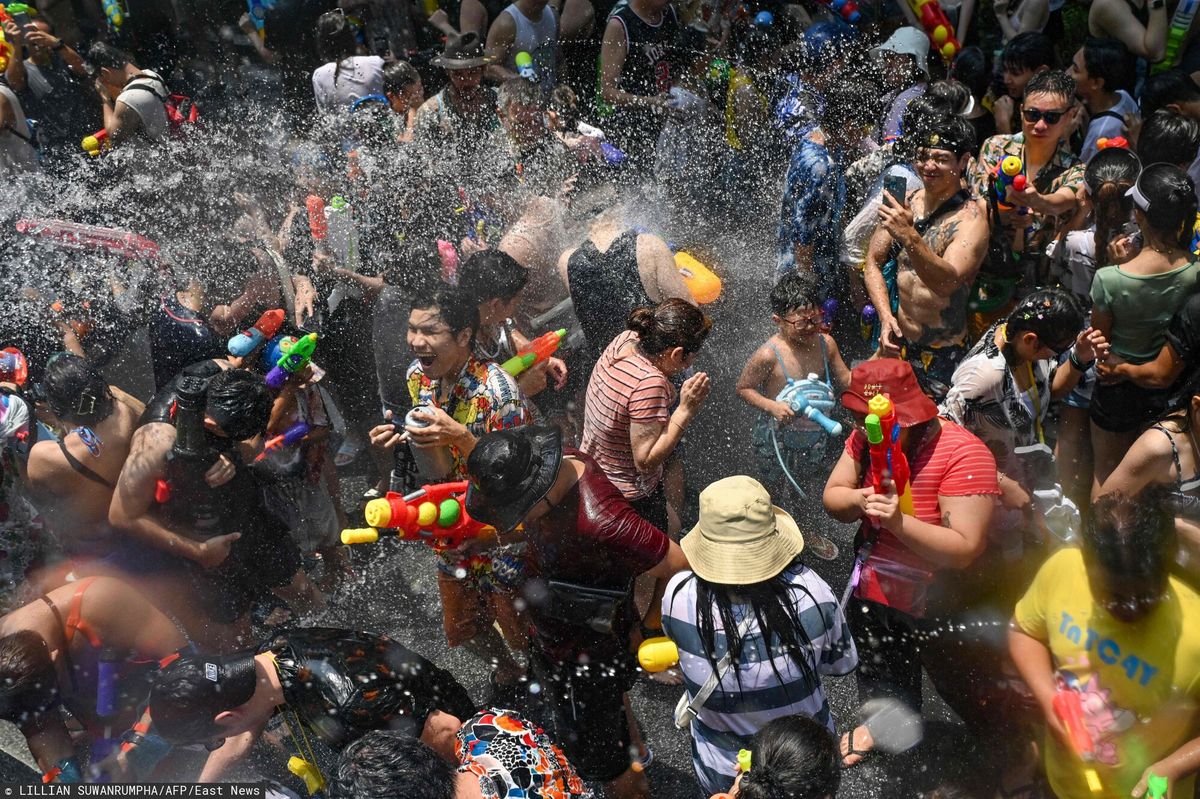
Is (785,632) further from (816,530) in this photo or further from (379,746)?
(816,530)

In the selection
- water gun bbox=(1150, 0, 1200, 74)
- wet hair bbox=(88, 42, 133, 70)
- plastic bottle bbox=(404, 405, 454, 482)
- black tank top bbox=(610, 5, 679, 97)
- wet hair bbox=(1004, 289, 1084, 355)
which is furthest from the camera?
wet hair bbox=(88, 42, 133, 70)

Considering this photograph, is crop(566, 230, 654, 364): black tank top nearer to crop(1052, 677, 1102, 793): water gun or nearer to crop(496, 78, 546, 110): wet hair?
crop(496, 78, 546, 110): wet hair

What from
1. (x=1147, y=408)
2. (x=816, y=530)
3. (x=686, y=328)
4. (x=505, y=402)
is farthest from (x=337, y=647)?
(x=1147, y=408)

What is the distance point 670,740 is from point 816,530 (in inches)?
54.3

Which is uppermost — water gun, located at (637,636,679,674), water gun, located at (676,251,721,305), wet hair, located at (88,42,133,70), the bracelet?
wet hair, located at (88,42,133,70)

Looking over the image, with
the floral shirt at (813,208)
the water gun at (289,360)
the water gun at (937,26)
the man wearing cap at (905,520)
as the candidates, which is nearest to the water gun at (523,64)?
the floral shirt at (813,208)

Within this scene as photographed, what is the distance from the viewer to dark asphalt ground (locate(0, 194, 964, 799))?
383 cm

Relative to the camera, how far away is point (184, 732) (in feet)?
9.59

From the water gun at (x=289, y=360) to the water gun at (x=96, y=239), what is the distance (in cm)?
165

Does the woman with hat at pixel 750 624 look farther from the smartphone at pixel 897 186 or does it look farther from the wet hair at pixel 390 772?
the smartphone at pixel 897 186

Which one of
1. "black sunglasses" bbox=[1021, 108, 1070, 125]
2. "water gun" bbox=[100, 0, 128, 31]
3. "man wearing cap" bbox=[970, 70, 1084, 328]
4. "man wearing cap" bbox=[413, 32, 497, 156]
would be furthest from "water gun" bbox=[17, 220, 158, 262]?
"black sunglasses" bbox=[1021, 108, 1070, 125]

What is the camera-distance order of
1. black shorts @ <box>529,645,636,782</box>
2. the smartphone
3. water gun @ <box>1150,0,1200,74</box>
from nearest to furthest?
black shorts @ <box>529,645,636,782</box>
the smartphone
water gun @ <box>1150,0,1200,74</box>

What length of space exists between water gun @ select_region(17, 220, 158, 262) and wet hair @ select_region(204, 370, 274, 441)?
2.14m

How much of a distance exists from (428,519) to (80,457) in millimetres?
1618
